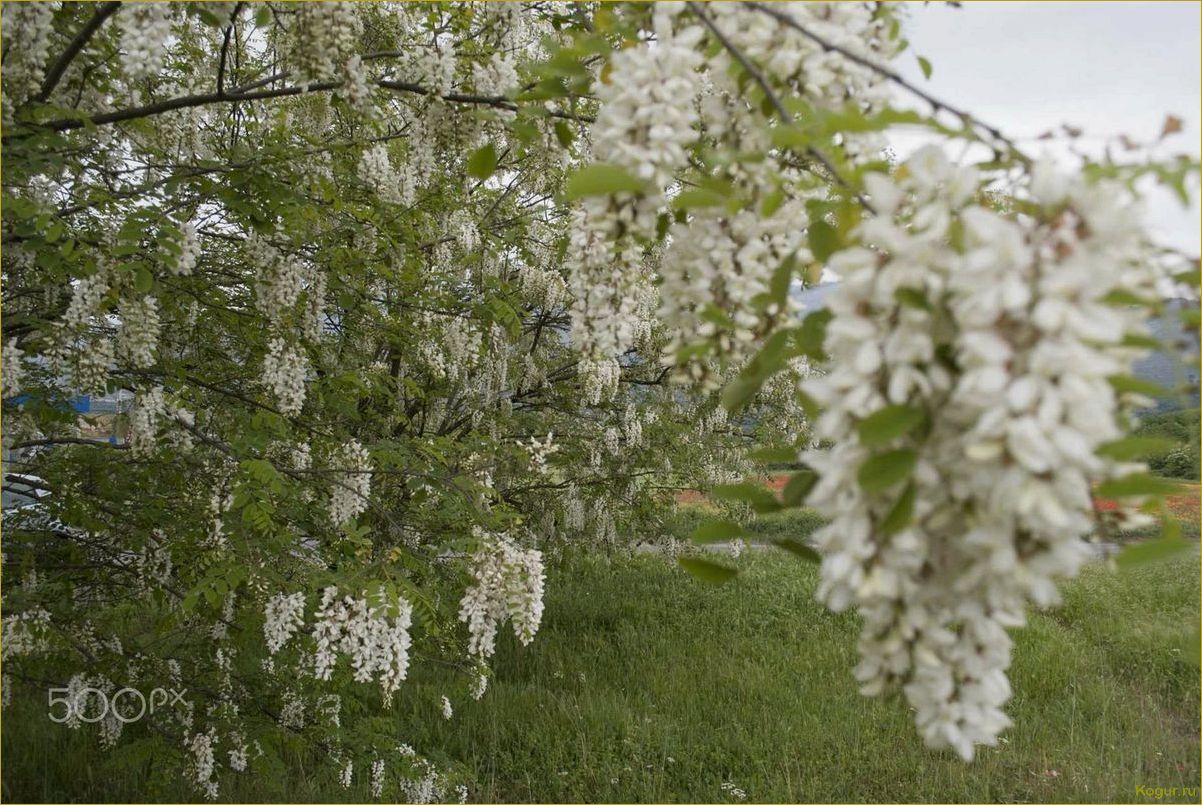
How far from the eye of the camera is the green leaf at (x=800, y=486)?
120 cm

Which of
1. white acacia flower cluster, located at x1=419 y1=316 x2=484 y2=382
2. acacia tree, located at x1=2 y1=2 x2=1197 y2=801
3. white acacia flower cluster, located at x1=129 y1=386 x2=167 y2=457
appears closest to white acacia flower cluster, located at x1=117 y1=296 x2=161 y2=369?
acacia tree, located at x1=2 y1=2 x2=1197 y2=801

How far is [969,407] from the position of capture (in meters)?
0.95

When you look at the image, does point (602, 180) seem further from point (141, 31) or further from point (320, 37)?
point (141, 31)

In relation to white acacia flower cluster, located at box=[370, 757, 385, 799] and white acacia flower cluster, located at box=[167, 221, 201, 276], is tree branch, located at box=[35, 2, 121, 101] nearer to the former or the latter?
white acacia flower cluster, located at box=[167, 221, 201, 276]

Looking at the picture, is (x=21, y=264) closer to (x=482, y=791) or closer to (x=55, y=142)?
(x=55, y=142)

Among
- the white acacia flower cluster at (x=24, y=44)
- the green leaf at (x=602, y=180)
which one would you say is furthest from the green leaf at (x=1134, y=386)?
the white acacia flower cluster at (x=24, y=44)

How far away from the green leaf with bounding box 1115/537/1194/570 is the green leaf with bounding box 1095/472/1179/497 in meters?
0.06

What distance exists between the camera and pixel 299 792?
466 cm

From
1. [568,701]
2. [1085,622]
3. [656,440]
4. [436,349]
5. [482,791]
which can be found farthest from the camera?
[1085,622]

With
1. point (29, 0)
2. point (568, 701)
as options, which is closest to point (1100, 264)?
point (29, 0)

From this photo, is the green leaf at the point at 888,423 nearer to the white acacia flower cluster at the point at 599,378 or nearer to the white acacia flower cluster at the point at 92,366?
the white acacia flower cluster at the point at 92,366

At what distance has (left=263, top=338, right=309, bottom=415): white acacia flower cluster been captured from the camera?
398cm

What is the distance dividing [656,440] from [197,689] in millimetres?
4116

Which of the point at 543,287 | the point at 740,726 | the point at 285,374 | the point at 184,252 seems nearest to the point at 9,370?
the point at 184,252
